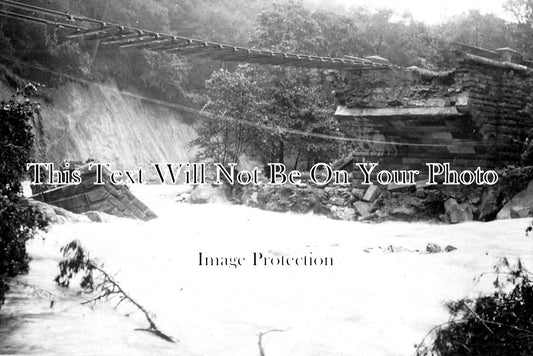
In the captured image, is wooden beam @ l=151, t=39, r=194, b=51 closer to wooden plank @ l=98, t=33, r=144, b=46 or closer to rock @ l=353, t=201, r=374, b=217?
wooden plank @ l=98, t=33, r=144, b=46

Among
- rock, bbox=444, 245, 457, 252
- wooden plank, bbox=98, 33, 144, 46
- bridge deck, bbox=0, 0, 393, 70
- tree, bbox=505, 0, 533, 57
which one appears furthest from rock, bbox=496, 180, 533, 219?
tree, bbox=505, 0, 533, 57

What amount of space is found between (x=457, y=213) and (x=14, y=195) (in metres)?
6.05

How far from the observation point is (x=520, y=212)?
670cm

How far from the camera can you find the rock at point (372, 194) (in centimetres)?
905

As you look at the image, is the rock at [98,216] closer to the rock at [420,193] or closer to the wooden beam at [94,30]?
the wooden beam at [94,30]

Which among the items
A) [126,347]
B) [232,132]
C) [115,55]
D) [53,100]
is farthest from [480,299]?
[115,55]

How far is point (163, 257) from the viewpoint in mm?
4723

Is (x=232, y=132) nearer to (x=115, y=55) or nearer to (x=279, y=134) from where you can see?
(x=279, y=134)

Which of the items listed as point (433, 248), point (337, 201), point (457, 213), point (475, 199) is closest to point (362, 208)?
point (337, 201)

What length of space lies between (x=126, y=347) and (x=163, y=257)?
138cm

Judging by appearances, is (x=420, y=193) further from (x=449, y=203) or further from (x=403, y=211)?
(x=449, y=203)

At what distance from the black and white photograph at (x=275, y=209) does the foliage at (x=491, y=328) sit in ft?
0.04

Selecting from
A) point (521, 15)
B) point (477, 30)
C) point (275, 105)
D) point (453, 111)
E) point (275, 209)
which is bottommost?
point (275, 209)

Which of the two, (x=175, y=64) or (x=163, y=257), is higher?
(x=175, y=64)
